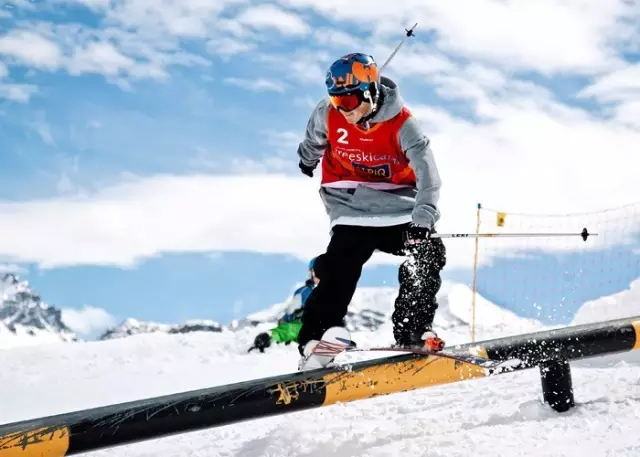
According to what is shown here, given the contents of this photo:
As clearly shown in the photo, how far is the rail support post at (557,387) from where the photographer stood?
453 centimetres

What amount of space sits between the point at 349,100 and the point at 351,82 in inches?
4.1

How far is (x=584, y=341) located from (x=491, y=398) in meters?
0.73

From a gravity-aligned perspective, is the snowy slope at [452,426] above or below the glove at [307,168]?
below

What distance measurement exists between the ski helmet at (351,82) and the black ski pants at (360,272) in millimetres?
762

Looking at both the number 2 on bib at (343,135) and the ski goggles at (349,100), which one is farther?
the number 2 on bib at (343,135)

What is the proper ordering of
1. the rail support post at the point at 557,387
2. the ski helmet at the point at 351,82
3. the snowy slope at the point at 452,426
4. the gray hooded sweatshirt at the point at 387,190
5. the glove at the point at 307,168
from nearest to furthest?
the snowy slope at the point at 452,426 → the ski helmet at the point at 351,82 → the gray hooded sweatshirt at the point at 387,190 → the rail support post at the point at 557,387 → the glove at the point at 307,168

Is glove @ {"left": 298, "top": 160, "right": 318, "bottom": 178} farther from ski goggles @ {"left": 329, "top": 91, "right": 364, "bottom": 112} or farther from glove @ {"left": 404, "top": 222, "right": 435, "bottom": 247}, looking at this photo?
glove @ {"left": 404, "top": 222, "right": 435, "bottom": 247}

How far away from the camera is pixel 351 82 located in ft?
13.4

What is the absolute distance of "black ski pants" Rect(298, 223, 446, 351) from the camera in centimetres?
430

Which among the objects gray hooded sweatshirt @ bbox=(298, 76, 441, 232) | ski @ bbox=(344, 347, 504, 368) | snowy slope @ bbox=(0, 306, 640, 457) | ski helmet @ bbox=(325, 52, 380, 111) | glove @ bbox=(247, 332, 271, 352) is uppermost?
ski helmet @ bbox=(325, 52, 380, 111)

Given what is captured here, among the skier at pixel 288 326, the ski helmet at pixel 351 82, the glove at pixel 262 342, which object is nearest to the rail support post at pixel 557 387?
the ski helmet at pixel 351 82

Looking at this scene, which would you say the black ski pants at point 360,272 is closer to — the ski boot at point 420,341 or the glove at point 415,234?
the ski boot at point 420,341

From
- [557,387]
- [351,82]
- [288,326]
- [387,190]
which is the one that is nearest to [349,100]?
[351,82]

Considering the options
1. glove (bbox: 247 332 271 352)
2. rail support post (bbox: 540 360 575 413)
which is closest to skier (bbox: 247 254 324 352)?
glove (bbox: 247 332 271 352)
